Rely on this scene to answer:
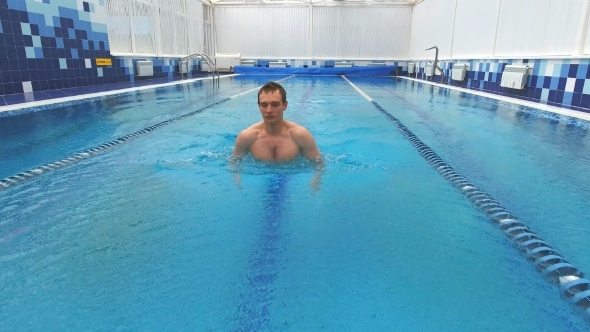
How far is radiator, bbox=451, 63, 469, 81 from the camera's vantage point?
909cm

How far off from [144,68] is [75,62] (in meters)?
2.85

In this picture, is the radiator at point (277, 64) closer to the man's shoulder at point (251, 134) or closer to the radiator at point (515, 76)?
the radiator at point (515, 76)

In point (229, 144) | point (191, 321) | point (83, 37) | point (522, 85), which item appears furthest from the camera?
point (83, 37)

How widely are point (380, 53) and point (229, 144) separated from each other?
46.3 ft

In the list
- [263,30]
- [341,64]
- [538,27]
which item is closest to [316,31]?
[341,64]

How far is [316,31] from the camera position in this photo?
1612 cm

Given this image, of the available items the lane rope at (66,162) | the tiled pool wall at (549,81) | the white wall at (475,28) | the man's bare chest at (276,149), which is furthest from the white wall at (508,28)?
the lane rope at (66,162)

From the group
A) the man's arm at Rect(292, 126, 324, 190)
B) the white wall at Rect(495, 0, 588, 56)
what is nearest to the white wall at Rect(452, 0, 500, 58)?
the white wall at Rect(495, 0, 588, 56)

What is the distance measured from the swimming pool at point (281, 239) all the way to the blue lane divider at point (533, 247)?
5cm

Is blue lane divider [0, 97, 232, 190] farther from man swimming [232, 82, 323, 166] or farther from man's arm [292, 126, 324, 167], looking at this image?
man's arm [292, 126, 324, 167]

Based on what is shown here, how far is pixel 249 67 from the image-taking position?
15.6 meters

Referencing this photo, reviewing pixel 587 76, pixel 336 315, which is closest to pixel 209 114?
pixel 336 315

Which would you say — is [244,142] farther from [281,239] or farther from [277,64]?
[277,64]

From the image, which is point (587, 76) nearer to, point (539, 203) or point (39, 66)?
point (539, 203)
